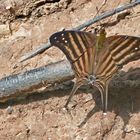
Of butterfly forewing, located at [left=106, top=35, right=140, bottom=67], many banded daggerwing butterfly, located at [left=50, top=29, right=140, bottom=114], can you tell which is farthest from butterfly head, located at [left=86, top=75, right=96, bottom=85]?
butterfly forewing, located at [left=106, top=35, right=140, bottom=67]

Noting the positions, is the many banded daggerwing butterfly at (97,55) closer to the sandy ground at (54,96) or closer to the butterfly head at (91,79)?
the butterfly head at (91,79)

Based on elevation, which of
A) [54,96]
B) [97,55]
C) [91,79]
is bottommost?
[54,96]

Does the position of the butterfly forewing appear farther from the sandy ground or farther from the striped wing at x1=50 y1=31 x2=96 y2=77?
the sandy ground

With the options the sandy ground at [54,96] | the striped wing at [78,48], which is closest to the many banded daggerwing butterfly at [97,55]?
the striped wing at [78,48]

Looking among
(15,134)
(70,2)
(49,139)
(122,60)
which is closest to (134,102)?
(122,60)

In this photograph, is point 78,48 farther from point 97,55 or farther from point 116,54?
point 116,54

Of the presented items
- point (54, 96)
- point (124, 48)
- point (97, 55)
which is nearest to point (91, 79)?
point (97, 55)
